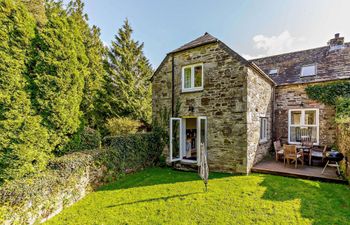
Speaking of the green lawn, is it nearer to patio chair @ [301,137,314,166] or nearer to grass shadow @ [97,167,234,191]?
grass shadow @ [97,167,234,191]

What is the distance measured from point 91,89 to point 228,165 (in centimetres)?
1441

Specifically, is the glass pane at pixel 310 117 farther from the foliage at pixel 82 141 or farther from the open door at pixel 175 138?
the foliage at pixel 82 141

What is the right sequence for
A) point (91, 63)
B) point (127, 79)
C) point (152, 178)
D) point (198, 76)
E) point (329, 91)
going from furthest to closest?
point (127, 79), point (91, 63), point (329, 91), point (198, 76), point (152, 178)

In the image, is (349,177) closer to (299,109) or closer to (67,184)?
(299,109)

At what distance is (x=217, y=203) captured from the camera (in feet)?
15.1

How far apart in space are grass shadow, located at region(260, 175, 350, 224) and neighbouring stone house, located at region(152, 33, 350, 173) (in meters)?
1.41

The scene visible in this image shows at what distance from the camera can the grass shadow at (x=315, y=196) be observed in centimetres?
387

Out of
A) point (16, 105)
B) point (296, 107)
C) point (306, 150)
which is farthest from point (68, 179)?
point (296, 107)

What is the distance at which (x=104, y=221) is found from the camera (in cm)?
397

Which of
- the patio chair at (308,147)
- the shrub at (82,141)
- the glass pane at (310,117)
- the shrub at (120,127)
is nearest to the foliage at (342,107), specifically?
the glass pane at (310,117)

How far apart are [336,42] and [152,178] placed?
15.1 metres

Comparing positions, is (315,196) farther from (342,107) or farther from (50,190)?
(50,190)

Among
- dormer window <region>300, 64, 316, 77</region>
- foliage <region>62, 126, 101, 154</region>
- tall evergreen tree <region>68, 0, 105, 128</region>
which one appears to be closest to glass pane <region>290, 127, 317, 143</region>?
dormer window <region>300, 64, 316, 77</region>

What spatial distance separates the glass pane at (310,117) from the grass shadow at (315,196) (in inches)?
201
